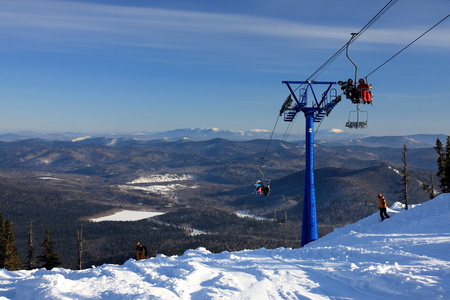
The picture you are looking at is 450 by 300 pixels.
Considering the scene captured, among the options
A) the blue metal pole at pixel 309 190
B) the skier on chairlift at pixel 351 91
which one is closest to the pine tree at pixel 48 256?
the blue metal pole at pixel 309 190

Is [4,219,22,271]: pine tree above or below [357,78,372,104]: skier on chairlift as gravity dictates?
below

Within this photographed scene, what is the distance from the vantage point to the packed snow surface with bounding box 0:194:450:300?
12.4 meters

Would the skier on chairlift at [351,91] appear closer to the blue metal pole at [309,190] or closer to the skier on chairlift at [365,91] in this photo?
the skier on chairlift at [365,91]

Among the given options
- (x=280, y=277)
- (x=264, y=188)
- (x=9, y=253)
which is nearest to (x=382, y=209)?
(x=264, y=188)

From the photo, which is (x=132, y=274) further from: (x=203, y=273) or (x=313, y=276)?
(x=313, y=276)

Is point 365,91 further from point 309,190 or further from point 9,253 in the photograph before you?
point 9,253

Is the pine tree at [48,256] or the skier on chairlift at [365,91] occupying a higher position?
the skier on chairlift at [365,91]

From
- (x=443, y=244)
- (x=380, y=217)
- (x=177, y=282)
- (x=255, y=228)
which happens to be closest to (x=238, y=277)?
(x=177, y=282)

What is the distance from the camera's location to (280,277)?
14461mm

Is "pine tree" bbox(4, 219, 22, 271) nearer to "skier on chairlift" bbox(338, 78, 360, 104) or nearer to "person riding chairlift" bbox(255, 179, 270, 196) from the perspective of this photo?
"person riding chairlift" bbox(255, 179, 270, 196)

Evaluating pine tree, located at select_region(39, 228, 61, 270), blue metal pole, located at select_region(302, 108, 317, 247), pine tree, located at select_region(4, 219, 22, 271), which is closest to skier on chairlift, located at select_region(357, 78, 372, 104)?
blue metal pole, located at select_region(302, 108, 317, 247)

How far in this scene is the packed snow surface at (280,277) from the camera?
1241cm

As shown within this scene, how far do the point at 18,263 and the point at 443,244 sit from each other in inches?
2000

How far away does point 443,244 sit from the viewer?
17.7m
